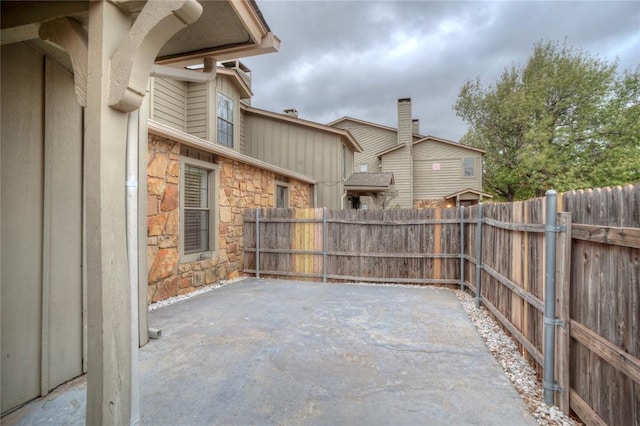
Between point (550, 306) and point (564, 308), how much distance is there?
101 millimetres

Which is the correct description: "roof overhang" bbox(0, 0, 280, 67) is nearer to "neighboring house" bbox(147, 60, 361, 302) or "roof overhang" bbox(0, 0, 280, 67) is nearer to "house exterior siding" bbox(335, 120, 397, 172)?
"neighboring house" bbox(147, 60, 361, 302)

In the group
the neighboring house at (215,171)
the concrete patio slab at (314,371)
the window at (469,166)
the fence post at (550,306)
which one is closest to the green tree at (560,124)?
the window at (469,166)

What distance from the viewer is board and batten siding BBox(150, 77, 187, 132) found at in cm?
747

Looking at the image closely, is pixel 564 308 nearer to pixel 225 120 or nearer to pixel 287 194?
pixel 287 194

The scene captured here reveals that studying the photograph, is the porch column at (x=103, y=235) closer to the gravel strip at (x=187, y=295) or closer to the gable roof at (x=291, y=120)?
the gravel strip at (x=187, y=295)

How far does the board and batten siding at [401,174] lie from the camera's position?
17594mm

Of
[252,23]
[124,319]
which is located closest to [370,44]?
[252,23]

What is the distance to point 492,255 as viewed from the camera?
13.9ft

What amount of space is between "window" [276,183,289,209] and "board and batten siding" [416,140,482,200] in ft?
35.8

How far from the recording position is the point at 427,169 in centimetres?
1786

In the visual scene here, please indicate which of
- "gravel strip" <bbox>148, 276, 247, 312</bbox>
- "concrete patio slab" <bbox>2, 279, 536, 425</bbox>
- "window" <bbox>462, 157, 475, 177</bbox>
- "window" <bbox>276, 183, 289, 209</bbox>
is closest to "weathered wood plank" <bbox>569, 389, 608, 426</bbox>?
"concrete patio slab" <bbox>2, 279, 536, 425</bbox>

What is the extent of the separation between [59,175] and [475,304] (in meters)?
5.41

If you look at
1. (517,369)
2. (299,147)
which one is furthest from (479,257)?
(299,147)

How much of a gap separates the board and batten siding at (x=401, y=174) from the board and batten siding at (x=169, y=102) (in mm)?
12094
